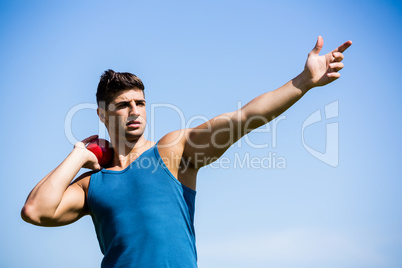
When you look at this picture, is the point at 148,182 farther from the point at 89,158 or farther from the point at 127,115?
the point at 127,115

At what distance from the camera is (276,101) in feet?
12.8

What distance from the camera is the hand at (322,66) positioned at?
3.91 metres

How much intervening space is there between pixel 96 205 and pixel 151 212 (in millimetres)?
643

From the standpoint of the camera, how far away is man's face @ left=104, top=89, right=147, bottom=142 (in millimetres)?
4965

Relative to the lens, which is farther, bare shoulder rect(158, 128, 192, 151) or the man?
bare shoulder rect(158, 128, 192, 151)

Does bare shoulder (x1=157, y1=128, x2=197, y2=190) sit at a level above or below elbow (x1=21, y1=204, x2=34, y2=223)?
above

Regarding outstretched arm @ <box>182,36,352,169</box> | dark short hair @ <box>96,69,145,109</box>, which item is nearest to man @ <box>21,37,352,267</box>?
A: outstretched arm @ <box>182,36,352,169</box>

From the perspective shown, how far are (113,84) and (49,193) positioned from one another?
4.67 ft

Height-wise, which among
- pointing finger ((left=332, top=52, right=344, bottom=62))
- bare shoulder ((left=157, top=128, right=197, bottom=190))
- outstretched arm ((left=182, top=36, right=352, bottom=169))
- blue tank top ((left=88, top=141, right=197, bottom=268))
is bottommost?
blue tank top ((left=88, top=141, right=197, bottom=268))

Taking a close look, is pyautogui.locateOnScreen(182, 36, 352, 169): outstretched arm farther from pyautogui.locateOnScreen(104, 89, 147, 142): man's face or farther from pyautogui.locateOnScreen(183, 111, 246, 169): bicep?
pyautogui.locateOnScreen(104, 89, 147, 142): man's face

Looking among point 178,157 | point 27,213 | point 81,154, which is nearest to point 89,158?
point 81,154

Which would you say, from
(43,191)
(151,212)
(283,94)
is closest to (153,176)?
(151,212)

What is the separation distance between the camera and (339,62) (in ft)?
13.1

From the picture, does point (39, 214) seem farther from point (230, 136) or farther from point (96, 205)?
point (230, 136)
